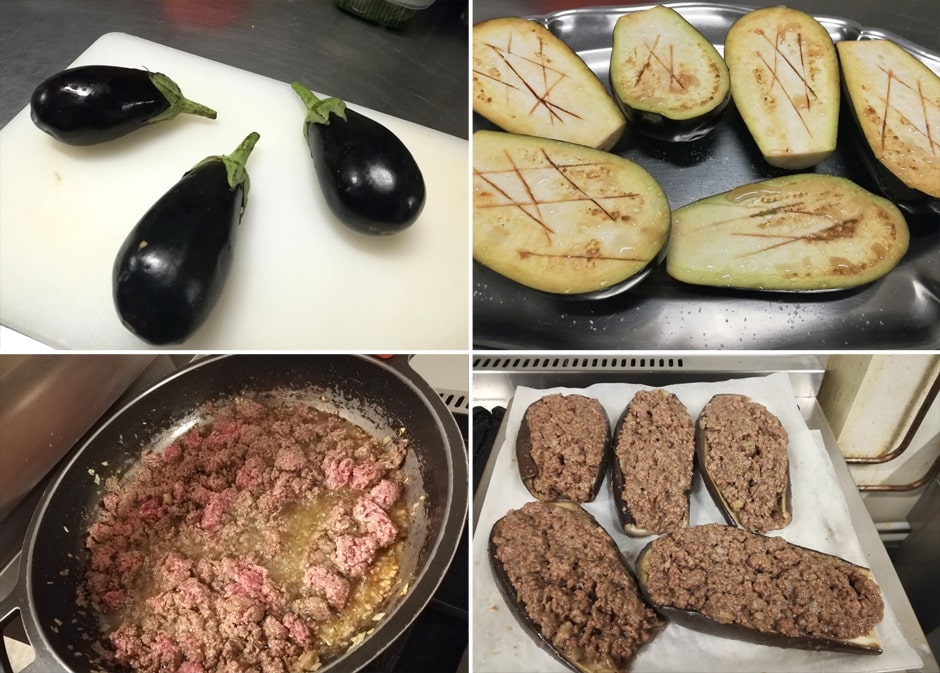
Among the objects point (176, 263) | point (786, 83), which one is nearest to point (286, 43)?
point (176, 263)

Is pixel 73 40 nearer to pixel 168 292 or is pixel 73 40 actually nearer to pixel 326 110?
pixel 326 110

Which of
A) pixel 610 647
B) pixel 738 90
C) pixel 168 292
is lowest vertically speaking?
pixel 610 647

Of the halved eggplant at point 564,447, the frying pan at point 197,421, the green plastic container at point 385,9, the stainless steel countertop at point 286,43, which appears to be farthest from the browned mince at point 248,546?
the green plastic container at point 385,9

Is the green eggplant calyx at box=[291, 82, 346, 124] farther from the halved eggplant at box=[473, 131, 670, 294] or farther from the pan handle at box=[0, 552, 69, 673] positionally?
the pan handle at box=[0, 552, 69, 673]

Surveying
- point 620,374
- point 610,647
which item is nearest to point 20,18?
point 620,374

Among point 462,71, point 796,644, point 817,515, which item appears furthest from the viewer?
point 462,71

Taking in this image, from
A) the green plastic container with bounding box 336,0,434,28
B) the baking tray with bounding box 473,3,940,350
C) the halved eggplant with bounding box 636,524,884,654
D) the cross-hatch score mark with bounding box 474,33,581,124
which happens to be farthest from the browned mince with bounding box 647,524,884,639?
the green plastic container with bounding box 336,0,434,28
